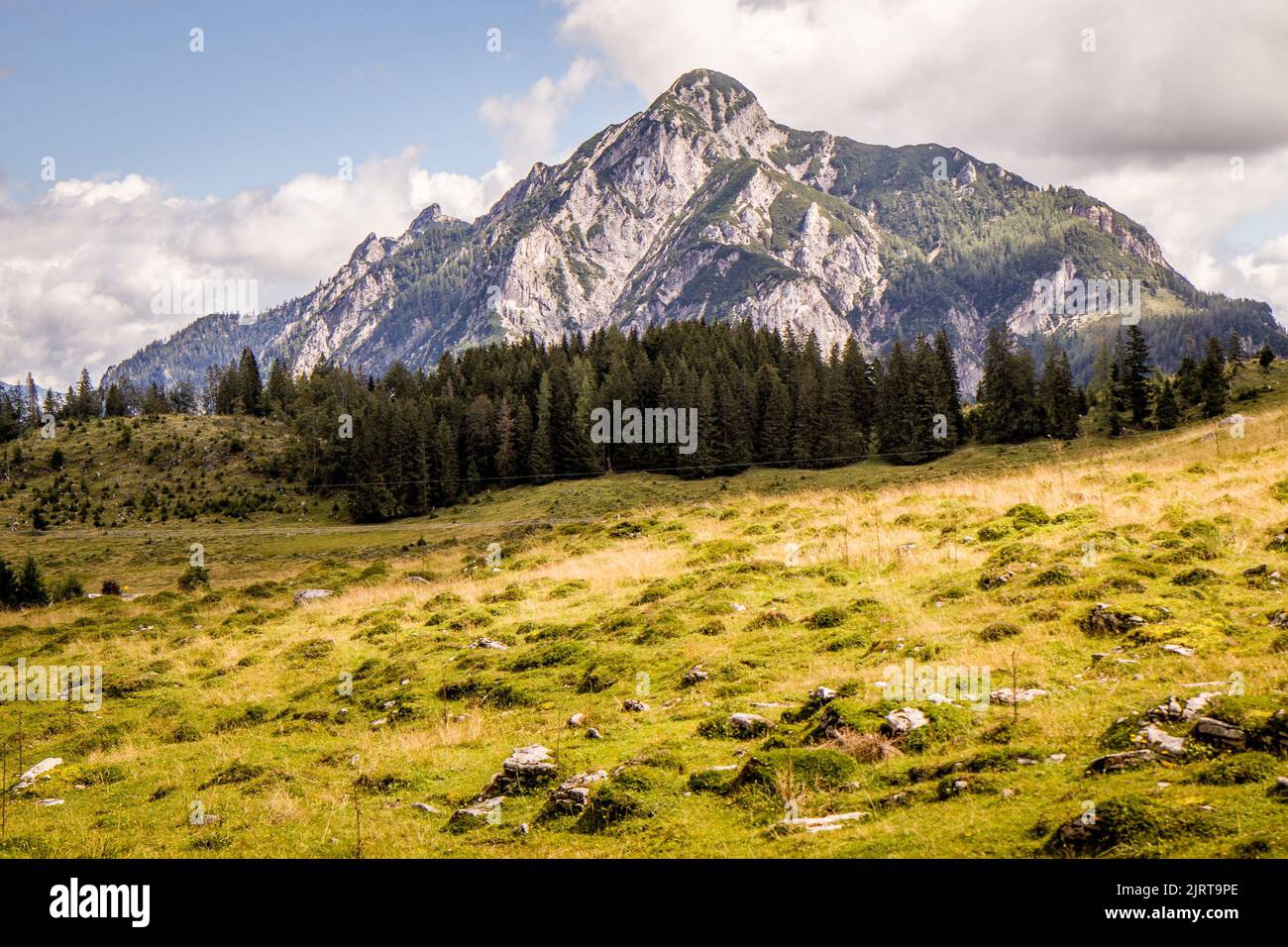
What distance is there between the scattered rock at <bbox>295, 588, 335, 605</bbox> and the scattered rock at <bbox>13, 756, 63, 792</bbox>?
24251 millimetres

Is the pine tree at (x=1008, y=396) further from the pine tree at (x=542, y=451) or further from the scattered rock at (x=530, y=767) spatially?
the scattered rock at (x=530, y=767)

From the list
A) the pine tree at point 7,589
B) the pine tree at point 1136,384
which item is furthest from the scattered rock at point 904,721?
the pine tree at point 1136,384

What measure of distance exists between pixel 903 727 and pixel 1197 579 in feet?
32.9

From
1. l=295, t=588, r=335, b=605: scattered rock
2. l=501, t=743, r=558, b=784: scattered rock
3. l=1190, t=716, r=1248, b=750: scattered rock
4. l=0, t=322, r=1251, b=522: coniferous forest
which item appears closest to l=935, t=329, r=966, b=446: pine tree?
l=0, t=322, r=1251, b=522: coniferous forest

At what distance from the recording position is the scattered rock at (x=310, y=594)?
45.0 metres

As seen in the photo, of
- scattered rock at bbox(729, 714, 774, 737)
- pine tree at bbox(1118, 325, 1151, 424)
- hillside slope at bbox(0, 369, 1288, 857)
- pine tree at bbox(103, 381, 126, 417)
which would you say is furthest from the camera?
pine tree at bbox(103, 381, 126, 417)

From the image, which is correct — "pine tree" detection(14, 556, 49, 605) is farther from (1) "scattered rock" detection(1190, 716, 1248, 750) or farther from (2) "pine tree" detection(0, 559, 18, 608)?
(1) "scattered rock" detection(1190, 716, 1248, 750)

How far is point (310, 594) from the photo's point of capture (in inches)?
1827

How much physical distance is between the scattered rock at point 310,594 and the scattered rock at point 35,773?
24.3 metres

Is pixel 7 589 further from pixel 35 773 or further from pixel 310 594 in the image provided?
pixel 35 773

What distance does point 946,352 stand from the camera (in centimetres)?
12525

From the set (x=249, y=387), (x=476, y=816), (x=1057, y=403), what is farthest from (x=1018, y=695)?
(x=249, y=387)

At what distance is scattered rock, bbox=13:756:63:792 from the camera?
17.9m

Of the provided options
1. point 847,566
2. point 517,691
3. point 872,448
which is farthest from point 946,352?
point 517,691
